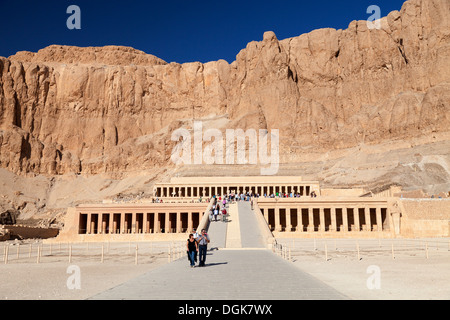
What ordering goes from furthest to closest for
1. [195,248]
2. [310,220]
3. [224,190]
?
[224,190] → [310,220] → [195,248]

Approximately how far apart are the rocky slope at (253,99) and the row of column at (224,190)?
46.5 feet

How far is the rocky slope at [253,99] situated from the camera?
9138 cm

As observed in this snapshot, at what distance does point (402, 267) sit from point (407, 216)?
26.9 m

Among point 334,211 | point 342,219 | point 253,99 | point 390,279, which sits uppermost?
point 253,99

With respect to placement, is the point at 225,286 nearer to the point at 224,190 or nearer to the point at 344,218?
the point at 344,218

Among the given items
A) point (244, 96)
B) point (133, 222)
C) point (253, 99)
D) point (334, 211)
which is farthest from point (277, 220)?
point (244, 96)

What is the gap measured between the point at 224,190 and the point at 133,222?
2701 centimetres

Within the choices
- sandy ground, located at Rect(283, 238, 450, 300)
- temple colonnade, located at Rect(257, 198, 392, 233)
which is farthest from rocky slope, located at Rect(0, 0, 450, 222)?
sandy ground, located at Rect(283, 238, 450, 300)

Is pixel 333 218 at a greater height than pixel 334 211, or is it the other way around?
pixel 334 211

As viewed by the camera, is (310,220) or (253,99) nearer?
(310,220)

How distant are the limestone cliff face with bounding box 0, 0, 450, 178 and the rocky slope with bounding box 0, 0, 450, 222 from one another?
298mm

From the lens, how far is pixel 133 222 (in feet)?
151

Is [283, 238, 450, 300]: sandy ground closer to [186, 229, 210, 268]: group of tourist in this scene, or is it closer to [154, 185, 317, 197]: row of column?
[186, 229, 210, 268]: group of tourist
